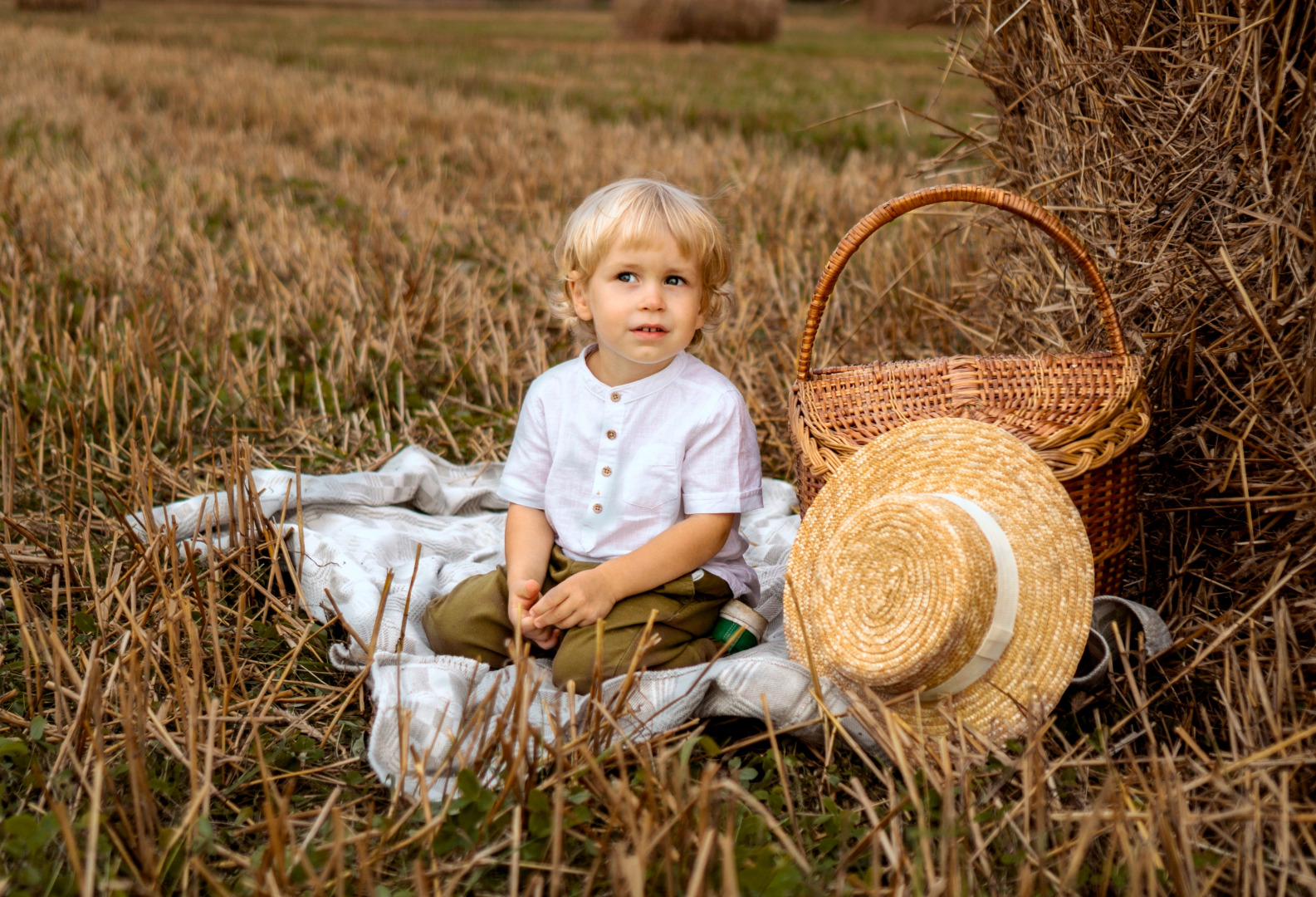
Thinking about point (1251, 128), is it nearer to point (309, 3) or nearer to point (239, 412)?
point (239, 412)

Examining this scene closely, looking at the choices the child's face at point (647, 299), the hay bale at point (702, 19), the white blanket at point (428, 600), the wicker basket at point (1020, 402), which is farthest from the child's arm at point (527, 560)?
the hay bale at point (702, 19)

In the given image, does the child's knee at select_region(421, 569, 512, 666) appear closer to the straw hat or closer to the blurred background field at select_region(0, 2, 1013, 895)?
the blurred background field at select_region(0, 2, 1013, 895)

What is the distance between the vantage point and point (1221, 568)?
78.3 inches

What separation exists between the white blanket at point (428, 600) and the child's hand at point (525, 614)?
0.08 m

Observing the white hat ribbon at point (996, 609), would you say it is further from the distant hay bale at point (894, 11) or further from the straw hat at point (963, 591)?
the distant hay bale at point (894, 11)

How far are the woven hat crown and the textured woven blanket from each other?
0.13 metres

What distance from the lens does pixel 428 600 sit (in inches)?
92.0

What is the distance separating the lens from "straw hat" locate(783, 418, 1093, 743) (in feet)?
5.39

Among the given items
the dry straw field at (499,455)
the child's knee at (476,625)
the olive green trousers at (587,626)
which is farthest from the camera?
the child's knee at (476,625)

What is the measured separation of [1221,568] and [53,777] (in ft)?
6.36

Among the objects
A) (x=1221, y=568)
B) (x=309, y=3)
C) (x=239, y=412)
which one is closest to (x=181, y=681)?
(x=239, y=412)

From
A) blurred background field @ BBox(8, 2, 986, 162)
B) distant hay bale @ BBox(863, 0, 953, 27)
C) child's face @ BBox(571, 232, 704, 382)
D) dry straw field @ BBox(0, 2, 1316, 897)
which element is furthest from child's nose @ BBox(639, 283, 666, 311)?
distant hay bale @ BBox(863, 0, 953, 27)

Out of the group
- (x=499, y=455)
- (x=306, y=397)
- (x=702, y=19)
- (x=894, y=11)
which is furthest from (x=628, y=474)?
(x=894, y=11)

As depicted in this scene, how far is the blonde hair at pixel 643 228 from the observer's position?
1.94 m
